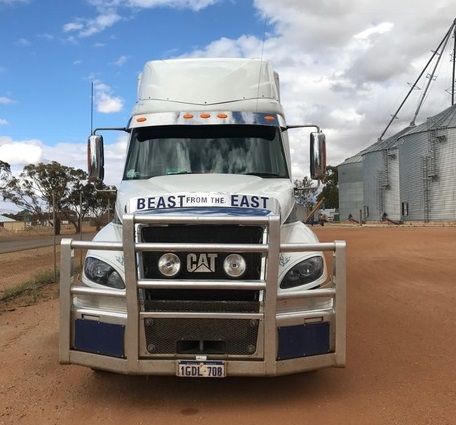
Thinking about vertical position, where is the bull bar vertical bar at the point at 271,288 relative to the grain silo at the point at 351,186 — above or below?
below

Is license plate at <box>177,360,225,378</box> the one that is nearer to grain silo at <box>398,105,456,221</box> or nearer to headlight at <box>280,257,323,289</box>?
headlight at <box>280,257,323,289</box>

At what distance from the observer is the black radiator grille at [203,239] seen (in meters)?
4.84

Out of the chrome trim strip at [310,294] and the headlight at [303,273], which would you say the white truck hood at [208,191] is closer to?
the headlight at [303,273]

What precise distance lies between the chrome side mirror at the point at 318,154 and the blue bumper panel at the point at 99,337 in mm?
3154

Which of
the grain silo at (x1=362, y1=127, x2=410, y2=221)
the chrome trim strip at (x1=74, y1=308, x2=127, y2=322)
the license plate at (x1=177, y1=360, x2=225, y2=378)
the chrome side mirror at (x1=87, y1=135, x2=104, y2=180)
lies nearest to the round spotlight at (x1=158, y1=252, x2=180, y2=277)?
the chrome trim strip at (x1=74, y1=308, x2=127, y2=322)

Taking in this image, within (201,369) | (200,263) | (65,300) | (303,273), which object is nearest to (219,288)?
(200,263)

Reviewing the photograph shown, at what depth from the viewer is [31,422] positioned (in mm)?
4730

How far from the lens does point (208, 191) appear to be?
5.50m

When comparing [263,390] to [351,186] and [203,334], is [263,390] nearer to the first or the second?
[203,334]

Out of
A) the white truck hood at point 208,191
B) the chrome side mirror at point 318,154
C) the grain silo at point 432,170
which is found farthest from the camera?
the grain silo at point 432,170

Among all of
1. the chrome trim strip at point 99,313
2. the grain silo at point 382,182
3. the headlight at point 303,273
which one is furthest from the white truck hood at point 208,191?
the grain silo at point 382,182

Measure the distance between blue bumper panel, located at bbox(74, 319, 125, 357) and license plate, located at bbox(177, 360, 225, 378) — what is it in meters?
0.51

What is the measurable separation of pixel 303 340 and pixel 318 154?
268 centimetres

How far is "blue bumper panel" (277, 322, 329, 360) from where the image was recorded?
4715 millimetres
